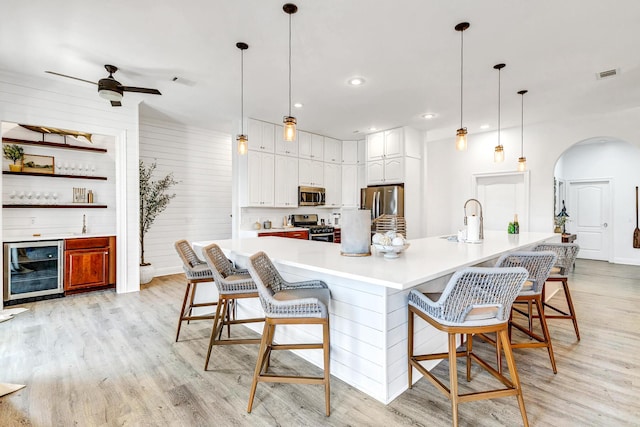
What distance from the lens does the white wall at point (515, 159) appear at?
530 cm

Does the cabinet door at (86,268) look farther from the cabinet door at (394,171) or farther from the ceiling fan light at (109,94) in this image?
the cabinet door at (394,171)

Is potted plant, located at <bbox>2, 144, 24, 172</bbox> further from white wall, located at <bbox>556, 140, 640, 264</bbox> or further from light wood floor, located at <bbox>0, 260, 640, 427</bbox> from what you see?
white wall, located at <bbox>556, 140, 640, 264</bbox>

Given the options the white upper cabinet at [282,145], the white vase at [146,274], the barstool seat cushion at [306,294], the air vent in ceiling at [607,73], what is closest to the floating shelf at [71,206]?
the white vase at [146,274]

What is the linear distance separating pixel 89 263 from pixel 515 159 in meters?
7.47

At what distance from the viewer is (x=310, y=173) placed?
6.61 meters

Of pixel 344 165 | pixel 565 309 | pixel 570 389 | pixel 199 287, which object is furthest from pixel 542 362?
pixel 344 165

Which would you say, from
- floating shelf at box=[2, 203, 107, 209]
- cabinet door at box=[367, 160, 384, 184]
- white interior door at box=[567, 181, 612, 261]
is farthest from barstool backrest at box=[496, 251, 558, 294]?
white interior door at box=[567, 181, 612, 261]

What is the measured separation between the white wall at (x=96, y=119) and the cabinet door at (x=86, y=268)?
211 millimetres

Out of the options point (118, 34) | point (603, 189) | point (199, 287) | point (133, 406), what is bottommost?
point (133, 406)

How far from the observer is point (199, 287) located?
11.3ft

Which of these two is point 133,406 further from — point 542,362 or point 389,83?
point 389,83

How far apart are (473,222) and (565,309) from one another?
1.77 m

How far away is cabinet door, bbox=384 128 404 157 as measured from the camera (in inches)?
241

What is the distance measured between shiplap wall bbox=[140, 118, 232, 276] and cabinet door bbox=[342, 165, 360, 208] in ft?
8.37
